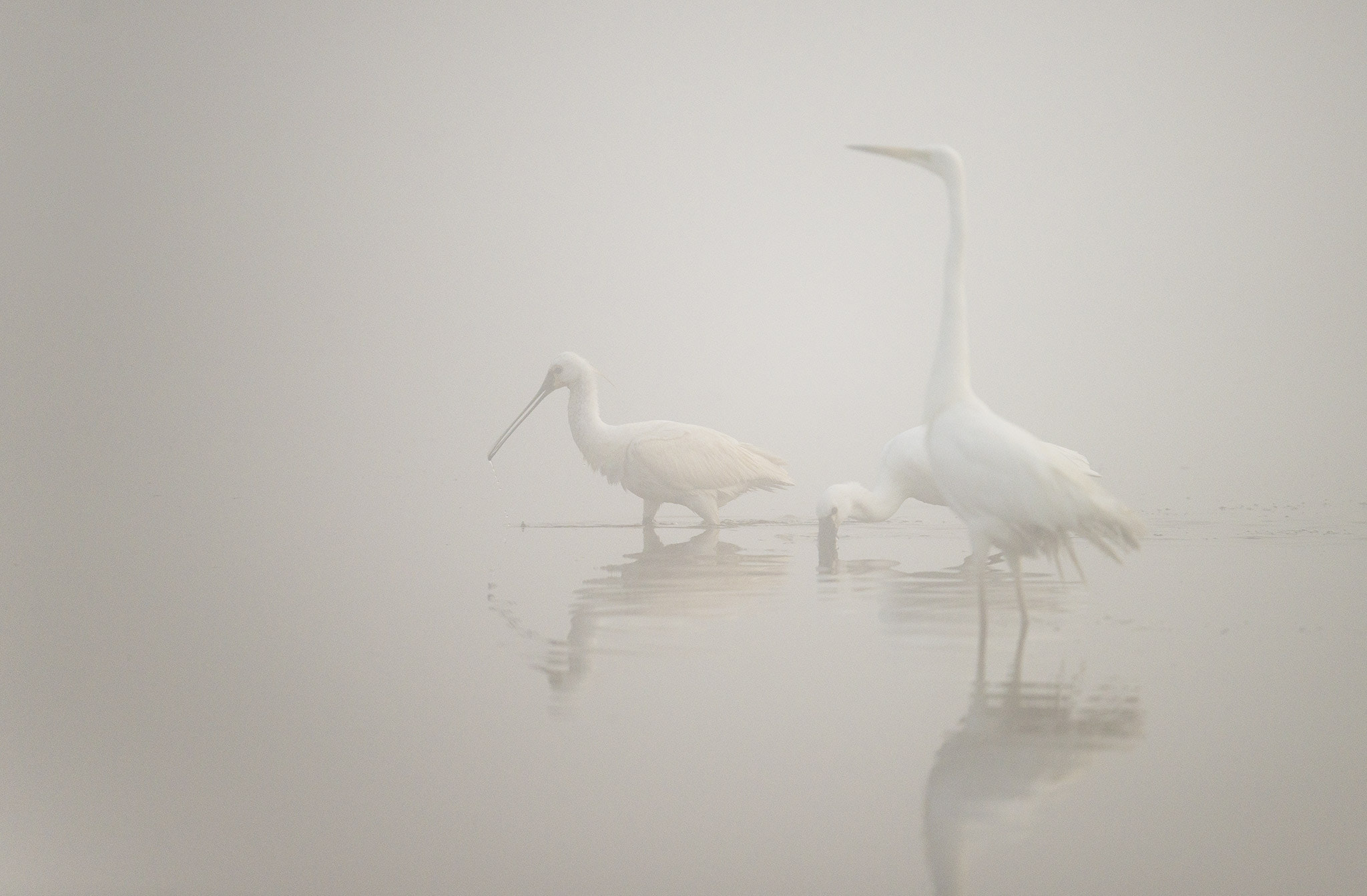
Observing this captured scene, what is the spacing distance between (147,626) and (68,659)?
411mm

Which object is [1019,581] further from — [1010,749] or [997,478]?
[1010,749]

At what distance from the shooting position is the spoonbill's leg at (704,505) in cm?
748

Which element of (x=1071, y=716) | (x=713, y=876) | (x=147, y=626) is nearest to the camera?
(x=713, y=876)

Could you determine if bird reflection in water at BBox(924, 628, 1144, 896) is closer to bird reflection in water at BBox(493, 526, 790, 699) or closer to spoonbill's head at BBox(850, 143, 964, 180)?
bird reflection in water at BBox(493, 526, 790, 699)

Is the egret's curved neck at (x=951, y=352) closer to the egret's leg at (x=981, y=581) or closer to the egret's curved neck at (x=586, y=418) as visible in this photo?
the egret's leg at (x=981, y=581)

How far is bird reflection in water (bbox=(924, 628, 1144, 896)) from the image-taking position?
8.70ft

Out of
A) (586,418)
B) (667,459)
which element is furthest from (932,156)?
(586,418)

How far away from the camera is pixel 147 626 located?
189 inches

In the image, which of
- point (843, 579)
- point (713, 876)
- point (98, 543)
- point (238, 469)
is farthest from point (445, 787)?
point (238, 469)

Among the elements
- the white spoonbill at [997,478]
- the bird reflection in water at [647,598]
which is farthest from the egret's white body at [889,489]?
the white spoonbill at [997,478]

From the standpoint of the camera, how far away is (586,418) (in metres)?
7.72

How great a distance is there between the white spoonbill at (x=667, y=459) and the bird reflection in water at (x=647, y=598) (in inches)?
22.5

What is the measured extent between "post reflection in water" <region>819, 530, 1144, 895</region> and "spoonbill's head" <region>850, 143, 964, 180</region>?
1.62m

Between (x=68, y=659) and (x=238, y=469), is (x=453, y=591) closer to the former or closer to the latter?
(x=68, y=659)
